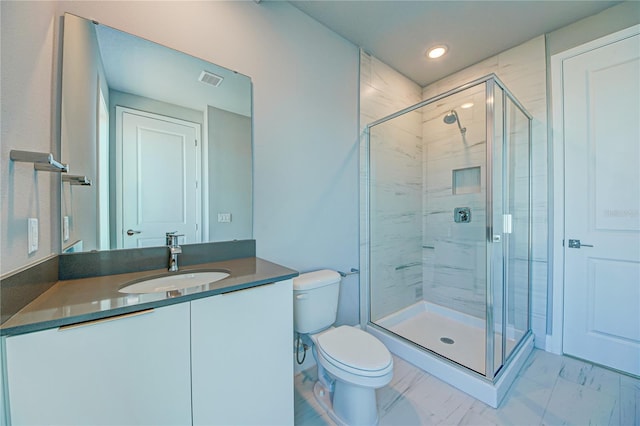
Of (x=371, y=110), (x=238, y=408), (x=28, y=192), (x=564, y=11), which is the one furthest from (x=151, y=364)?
(x=564, y=11)

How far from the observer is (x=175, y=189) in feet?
4.38

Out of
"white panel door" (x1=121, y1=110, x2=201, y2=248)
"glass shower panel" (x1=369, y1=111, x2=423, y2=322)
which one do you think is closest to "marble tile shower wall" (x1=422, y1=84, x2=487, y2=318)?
"glass shower panel" (x1=369, y1=111, x2=423, y2=322)

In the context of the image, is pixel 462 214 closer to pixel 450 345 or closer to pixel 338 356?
pixel 450 345

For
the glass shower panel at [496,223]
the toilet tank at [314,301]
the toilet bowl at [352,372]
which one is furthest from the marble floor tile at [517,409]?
the toilet tank at [314,301]

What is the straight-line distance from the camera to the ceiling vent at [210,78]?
140 cm

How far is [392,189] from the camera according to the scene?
246 centimetres

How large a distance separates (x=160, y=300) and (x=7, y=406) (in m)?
0.37

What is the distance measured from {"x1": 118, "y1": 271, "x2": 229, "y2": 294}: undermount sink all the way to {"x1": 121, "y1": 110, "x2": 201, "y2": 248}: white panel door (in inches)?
7.9

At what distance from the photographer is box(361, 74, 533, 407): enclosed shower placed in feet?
5.38

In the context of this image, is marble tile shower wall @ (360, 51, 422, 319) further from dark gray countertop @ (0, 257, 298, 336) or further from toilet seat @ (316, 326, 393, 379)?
dark gray countertop @ (0, 257, 298, 336)

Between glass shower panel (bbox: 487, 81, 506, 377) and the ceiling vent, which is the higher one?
the ceiling vent

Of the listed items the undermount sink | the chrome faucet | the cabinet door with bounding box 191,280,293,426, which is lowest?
→ the cabinet door with bounding box 191,280,293,426

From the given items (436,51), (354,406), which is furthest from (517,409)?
(436,51)

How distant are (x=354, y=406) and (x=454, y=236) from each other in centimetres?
188
